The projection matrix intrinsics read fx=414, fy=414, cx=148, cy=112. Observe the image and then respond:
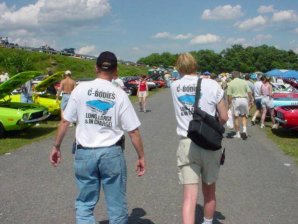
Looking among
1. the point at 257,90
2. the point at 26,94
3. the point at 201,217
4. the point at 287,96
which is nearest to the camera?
the point at 201,217

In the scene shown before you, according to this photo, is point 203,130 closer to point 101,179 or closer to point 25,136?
point 101,179

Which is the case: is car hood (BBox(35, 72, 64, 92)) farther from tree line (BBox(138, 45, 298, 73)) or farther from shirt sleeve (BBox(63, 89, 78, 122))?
tree line (BBox(138, 45, 298, 73))

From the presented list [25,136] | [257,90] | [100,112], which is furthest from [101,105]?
[257,90]

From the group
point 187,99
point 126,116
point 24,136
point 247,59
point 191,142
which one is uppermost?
point 247,59

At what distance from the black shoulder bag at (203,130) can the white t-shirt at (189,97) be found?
0.20ft

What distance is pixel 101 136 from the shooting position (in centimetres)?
358

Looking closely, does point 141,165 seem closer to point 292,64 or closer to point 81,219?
point 81,219

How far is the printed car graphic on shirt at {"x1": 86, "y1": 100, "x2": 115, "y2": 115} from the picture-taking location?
357 centimetres

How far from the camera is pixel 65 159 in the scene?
→ 8.38 m

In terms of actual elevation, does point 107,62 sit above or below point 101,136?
above

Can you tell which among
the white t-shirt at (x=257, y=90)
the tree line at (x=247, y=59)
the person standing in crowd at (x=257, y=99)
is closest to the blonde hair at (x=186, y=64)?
the person standing in crowd at (x=257, y=99)

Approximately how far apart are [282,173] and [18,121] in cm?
703

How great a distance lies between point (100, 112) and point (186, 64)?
104 centimetres

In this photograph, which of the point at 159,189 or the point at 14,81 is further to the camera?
the point at 14,81
